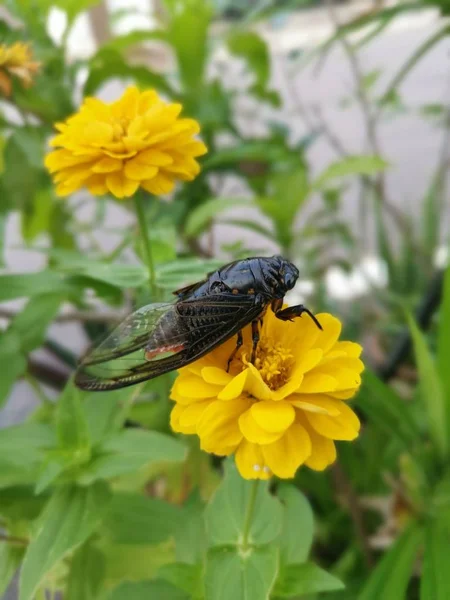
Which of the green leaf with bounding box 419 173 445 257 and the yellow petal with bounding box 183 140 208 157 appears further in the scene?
the green leaf with bounding box 419 173 445 257

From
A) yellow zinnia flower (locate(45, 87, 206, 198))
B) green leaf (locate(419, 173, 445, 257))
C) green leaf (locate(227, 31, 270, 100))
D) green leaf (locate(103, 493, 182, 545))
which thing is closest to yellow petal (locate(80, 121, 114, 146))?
yellow zinnia flower (locate(45, 87, 206, 198))

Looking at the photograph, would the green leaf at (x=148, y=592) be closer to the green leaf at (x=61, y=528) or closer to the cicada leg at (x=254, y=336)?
the green leaf at (x=61, y=528)

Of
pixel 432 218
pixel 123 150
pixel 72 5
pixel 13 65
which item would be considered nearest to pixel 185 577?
pixel 123 150

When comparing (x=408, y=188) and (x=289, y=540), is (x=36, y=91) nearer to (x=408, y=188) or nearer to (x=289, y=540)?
(x=289, y=540)

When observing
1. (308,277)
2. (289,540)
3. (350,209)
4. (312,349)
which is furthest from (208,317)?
(350,209)

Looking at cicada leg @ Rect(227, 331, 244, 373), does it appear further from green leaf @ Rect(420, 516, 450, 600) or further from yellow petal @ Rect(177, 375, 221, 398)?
green leaf @ Rect(420, 516, 450, 600)

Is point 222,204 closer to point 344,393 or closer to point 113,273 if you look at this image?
point 113,273
